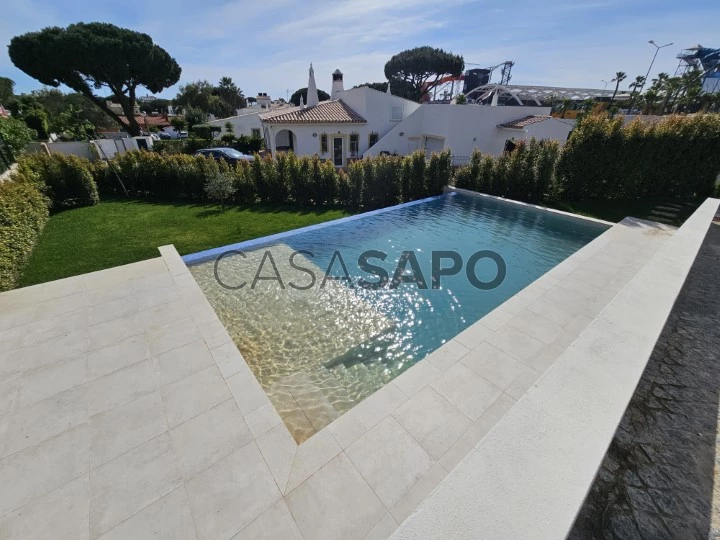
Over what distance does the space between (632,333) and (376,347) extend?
131 inches

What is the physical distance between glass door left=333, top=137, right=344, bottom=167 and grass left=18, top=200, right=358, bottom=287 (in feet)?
37.2

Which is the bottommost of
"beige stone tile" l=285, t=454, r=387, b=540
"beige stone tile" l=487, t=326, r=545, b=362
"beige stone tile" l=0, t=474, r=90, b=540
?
"beige stone tile" l=0, t=474, r=90, b=540

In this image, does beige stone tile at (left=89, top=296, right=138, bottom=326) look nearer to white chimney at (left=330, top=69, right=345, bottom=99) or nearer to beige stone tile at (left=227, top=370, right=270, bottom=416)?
beige stone tile at (left=227, top=370, right=270, bottom=416)

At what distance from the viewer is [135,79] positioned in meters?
29.9

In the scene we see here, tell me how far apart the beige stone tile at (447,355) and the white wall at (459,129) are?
19781 millimetres

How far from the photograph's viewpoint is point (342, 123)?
21.4 metres

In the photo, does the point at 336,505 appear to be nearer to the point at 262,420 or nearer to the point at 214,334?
the point at 262,420

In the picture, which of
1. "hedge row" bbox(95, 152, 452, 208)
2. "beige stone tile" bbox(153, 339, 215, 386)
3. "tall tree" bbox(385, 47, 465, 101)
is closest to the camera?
"beige stone tile" bbox(153, 339, 215, 386)

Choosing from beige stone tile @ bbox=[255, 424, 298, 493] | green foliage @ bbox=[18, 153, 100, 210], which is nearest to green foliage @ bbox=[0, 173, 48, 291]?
green foliage @ bbox=[18, 153, 100, 210]

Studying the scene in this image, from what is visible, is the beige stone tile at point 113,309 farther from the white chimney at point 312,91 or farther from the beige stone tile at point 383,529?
the white chimney at point 312,91

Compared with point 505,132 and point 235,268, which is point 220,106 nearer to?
point 505,132

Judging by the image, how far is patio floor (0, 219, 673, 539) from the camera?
2633 mm

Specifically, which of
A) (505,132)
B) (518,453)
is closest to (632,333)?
(518,453)

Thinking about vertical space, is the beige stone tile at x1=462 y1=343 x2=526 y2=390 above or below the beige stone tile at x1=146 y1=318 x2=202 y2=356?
above
